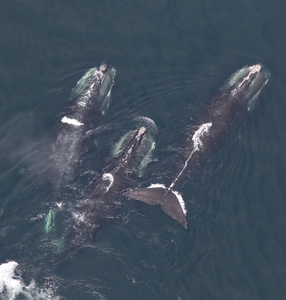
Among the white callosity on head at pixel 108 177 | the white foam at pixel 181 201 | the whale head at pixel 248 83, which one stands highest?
the whale head at pixel 248 83

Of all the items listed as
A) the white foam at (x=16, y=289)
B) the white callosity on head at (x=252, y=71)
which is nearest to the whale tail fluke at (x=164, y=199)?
the white foam at (x=16, y=289)

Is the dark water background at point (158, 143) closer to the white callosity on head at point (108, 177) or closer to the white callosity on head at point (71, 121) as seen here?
the white callosity on head at point (71, 121)

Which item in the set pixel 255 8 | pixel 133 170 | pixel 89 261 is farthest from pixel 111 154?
pixel 255 8

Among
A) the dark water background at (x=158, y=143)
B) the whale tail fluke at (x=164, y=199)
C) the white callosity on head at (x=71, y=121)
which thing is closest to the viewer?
the dark water background at (x=158, y=143)

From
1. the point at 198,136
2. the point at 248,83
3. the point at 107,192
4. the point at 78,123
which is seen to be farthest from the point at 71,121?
the point at 248,83

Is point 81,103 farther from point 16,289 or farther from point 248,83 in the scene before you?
point 16,289

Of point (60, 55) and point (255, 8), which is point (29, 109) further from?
point (255, 8)

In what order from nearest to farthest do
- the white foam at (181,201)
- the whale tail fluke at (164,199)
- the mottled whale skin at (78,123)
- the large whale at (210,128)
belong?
the whale tail fluke at (164,199)
the white foam at (181,201)
the large whale at (210,128)
the mottled whale skin at (78,123)
